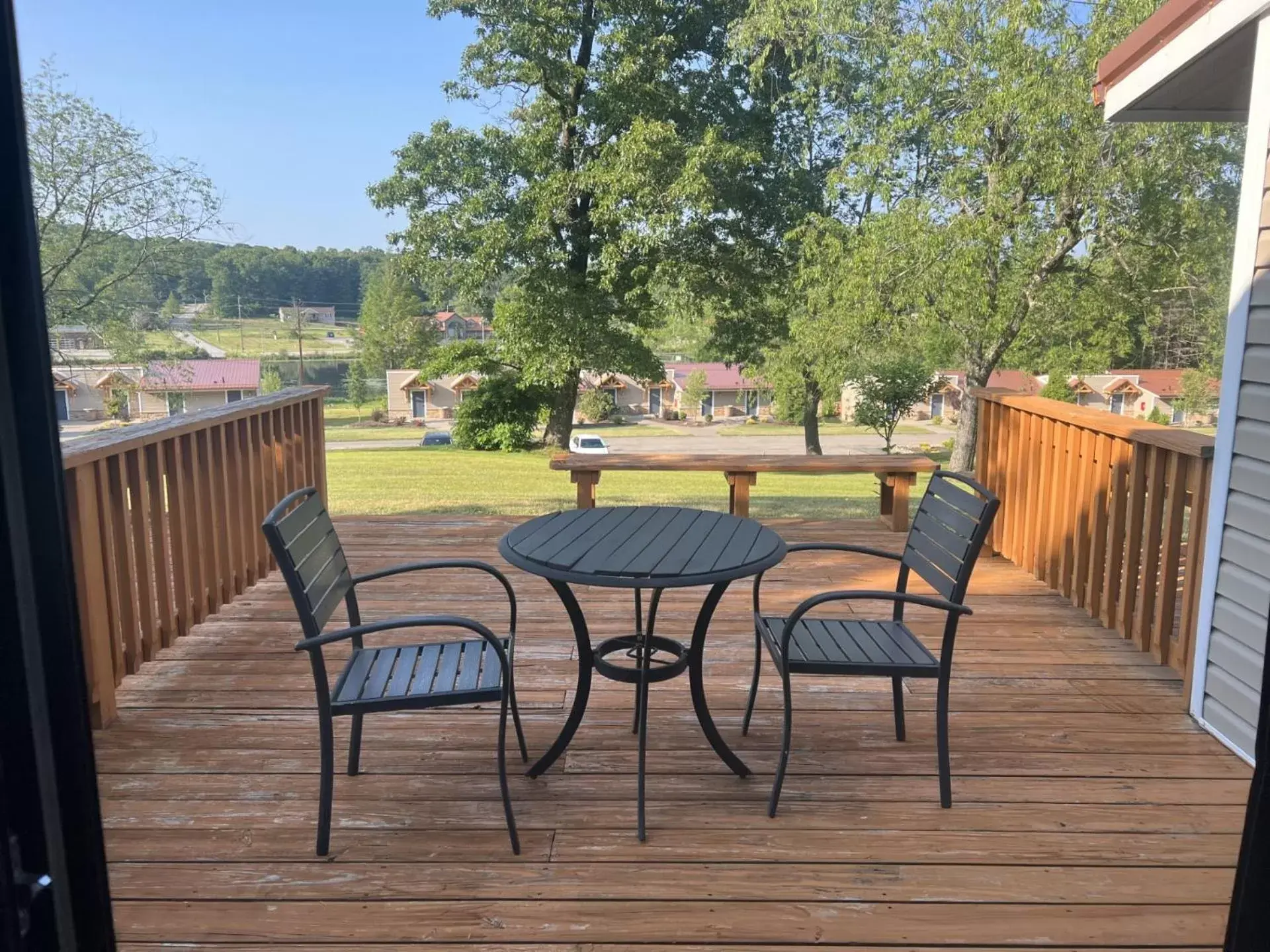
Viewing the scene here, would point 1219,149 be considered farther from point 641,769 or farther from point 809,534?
point 641,769

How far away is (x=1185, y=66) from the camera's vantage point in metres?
2.85

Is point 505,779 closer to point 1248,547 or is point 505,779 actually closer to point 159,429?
point 159,429

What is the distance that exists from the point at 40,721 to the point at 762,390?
18.5 metres

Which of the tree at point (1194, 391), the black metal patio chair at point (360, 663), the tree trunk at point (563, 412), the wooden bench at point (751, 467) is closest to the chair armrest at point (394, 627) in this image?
the black metal patio chair at point (360, 663)

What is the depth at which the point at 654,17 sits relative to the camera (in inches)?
512

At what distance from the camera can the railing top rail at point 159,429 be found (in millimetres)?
2627

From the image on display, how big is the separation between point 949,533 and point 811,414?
15.4 m

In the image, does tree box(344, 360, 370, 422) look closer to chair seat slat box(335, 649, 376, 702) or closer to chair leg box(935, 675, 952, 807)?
chair seat slat box(335, 649, 376, 702)

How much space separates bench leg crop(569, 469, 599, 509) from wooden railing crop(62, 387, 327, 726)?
1.57 meters

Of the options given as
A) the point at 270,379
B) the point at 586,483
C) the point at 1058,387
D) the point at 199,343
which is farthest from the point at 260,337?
the point at 1058,387

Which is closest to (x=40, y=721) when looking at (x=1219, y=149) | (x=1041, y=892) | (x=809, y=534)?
(x=1041, y=892)

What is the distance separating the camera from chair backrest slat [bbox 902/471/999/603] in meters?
2.20

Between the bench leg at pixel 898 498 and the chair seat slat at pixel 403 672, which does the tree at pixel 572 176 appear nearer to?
the bench leg at pixel 898 498

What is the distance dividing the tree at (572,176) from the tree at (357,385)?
191 cm
